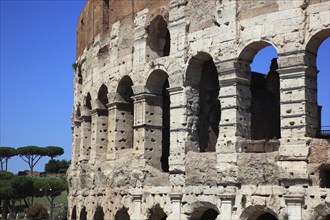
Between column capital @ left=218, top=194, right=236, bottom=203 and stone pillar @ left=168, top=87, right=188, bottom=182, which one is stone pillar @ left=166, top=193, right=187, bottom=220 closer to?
stone pillar @ left=168, top=87, right=188, bottom=182

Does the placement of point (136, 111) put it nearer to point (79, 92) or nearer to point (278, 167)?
point (278, 167)

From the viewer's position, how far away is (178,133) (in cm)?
1400

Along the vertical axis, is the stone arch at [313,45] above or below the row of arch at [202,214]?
Result: above

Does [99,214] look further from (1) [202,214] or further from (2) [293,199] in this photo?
(2) [293,199]

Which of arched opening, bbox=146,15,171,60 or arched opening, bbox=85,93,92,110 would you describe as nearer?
arched opening, bbox=146,15,171,60

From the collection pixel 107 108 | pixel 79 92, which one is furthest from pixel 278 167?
pixel 79 92

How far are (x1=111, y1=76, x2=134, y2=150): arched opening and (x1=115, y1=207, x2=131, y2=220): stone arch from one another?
6.34 feet

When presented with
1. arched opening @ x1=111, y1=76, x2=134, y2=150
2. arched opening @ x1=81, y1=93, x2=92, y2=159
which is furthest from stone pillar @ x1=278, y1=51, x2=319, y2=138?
arched opening @ x1=81, y1=93, x2=92, y2=159

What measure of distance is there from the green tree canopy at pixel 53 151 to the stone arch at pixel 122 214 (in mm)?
48400

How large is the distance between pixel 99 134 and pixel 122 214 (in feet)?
10.3

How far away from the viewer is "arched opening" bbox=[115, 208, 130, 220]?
1630 cm

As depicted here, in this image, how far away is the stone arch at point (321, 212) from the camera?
36.0 ft

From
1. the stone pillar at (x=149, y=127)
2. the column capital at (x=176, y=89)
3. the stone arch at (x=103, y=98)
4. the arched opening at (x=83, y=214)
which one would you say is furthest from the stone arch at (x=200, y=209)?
the arched opening at (x=83, y=214)

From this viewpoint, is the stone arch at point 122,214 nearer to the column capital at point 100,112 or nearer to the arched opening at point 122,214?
the arched opening at point 122,214
